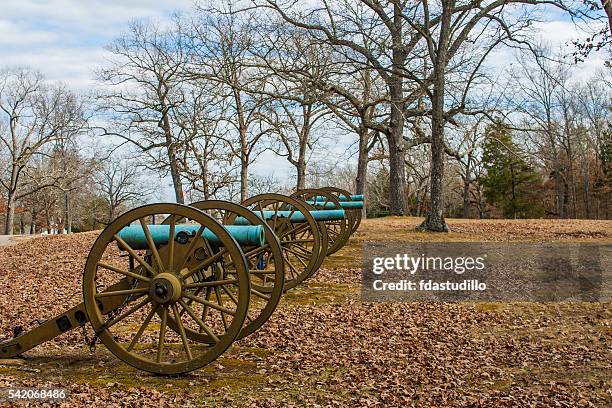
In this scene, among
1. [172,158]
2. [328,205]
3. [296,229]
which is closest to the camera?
[296,229]

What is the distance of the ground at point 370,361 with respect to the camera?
4.62m

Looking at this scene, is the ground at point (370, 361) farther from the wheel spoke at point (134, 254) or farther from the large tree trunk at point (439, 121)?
the large tree trunk at point (439, 121)

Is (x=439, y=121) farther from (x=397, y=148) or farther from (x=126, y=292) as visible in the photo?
(x=126, y=292)

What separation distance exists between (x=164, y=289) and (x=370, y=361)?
6.73 ft

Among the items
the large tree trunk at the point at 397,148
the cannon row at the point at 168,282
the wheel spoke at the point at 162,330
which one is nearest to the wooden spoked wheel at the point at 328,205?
the cannon row at the point at 168,282

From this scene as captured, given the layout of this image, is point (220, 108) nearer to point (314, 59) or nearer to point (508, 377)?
point (314, 59)

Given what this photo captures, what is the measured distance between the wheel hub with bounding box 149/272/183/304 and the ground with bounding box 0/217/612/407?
0.67m

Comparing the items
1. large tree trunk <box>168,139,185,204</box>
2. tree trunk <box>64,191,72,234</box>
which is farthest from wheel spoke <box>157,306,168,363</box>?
tree trunk <box>64,191,72,234</box>

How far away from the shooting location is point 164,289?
4812 mm

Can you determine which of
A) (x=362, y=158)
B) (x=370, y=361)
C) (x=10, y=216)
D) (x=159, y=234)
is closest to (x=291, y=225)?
(x=370, y=361)

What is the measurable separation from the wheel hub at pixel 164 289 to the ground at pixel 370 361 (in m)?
0.67

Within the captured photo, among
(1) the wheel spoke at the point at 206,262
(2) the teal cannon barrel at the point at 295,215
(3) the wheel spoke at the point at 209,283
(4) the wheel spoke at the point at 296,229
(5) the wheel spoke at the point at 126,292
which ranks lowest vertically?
(5) the wheel spoke at the point at 126,292

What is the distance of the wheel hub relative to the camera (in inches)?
189

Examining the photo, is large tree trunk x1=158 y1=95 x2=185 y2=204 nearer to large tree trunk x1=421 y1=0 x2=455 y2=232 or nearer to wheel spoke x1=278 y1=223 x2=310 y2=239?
large tree trunk x1=421 y1=0 x2=455 y2=232
